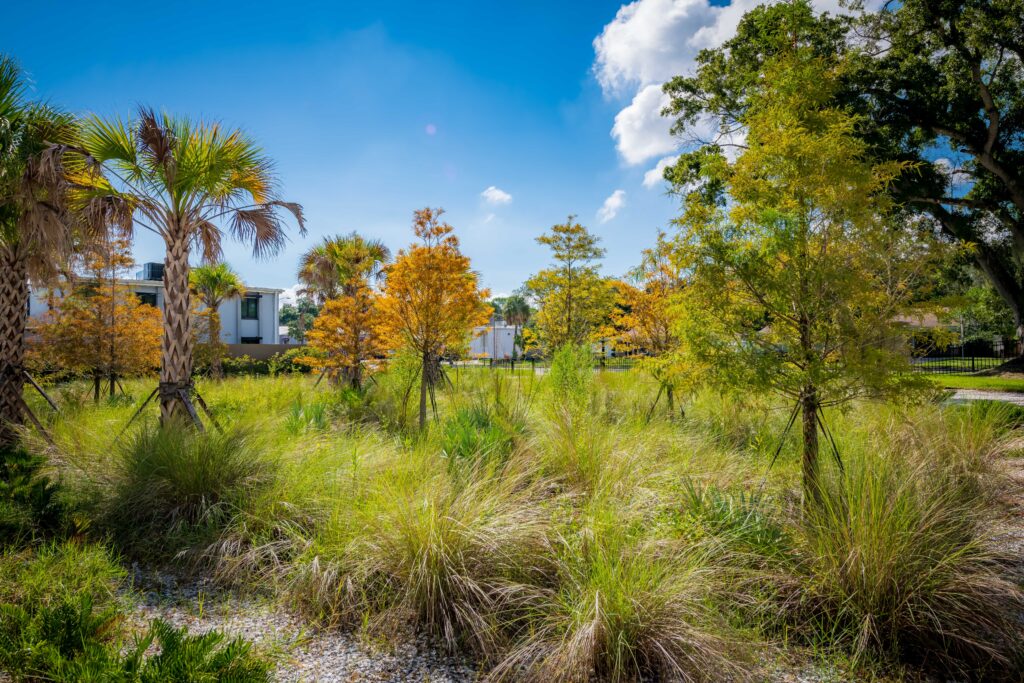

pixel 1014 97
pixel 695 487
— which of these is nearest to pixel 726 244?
pixel 695 487

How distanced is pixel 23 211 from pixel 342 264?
8.08 metres

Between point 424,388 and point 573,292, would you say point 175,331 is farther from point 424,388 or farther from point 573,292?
point 573,292

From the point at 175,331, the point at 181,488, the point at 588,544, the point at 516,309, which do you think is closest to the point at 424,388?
the point at 175,331

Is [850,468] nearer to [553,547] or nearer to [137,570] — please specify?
[553,547]

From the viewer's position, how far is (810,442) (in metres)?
4.92

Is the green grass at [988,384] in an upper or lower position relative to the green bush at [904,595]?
upper

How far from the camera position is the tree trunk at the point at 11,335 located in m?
7.65

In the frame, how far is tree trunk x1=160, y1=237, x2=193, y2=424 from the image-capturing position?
24.0 feet

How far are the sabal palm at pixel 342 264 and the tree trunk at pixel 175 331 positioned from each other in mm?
5770

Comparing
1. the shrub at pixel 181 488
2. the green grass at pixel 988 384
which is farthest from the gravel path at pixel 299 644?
the green grass at pixel 988 384

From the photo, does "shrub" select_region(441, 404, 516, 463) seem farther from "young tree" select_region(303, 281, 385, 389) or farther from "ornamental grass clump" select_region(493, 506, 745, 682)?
"young tree" select_region(303, 281, 385, 389)

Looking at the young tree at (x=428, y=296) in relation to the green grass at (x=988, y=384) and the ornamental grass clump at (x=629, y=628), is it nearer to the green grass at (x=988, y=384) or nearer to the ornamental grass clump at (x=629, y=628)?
the ornamental grass clump at (x=629, y=628)

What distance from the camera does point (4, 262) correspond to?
306 inches

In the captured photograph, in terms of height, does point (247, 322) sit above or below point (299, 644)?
above
